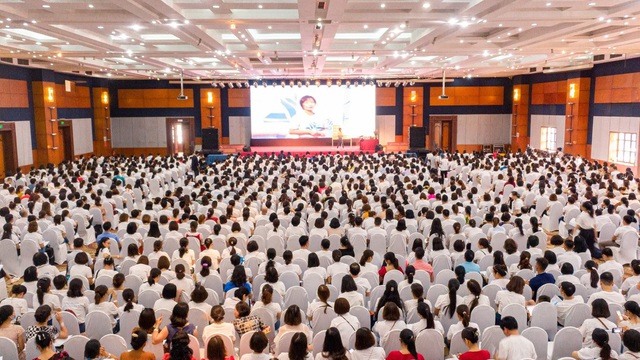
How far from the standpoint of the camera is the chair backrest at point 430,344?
17.5 ft

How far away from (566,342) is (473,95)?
29.3 metres

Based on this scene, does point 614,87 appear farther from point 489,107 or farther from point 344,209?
point 344,209

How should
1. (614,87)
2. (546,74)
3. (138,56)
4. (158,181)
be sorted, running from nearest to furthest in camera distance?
(158,181) → (138,56) → (614,87) → (546,74)

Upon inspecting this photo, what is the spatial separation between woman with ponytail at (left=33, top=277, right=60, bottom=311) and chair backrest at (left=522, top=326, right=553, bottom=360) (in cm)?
568

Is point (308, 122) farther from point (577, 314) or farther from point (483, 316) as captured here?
point (577, 314)

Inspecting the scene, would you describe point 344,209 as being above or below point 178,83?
below

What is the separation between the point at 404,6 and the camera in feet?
35.4

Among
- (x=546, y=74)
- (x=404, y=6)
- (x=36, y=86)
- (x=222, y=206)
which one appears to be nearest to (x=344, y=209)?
(x=222, y=206)

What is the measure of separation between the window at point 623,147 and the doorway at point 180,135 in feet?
78.0


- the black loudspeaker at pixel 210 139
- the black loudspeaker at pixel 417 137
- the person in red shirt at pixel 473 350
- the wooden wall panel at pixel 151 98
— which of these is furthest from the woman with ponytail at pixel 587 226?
the wooden wall panel at pixel 151 98

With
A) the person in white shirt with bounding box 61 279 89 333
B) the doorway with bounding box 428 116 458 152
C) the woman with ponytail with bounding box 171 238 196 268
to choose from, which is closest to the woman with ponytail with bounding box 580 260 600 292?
the woman with ponytail with bounding box 171 238 196 268

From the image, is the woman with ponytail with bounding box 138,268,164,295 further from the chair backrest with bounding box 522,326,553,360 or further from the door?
the door

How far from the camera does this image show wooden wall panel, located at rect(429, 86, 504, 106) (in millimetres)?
32688

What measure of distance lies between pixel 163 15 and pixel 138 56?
8.10 meters
